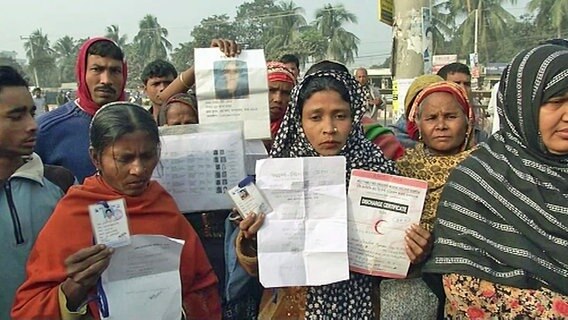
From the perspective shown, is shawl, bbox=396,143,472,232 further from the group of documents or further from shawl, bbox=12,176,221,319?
shawl, bbox=12,176,221,319

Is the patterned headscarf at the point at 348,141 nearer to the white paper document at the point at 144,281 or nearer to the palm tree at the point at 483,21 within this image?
the white paper document at the point at 144,281

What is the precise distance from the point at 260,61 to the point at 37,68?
234ft

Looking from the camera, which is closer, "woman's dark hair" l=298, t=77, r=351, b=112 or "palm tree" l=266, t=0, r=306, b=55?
"woman's dark hair" l=298, t=77, r=351, b=112

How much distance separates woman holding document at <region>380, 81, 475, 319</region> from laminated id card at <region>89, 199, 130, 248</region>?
1.01m

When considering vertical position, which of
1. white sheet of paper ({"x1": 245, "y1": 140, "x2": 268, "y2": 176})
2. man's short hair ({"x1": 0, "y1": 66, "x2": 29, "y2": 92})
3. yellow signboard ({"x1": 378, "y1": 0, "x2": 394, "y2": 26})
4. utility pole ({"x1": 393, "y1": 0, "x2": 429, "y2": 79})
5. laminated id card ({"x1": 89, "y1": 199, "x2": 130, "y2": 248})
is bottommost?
laminated id card ({"x1": 89, "y1": 199, "x2": 130, "y2": 248})

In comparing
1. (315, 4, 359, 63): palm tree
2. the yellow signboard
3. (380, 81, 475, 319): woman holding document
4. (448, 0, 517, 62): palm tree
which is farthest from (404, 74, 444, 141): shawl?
(315, 4, 359, 63): palm tree

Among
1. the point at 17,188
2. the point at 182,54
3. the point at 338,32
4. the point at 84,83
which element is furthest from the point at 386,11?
the point at 182,54

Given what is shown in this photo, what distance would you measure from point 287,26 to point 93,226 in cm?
6096

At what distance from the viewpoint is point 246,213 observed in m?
2.07

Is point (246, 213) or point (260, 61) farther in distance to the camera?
point (260, 61)

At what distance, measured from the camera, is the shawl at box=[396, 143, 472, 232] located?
2.23 meters

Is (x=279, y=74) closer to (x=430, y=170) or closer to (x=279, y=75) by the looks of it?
(x=279, y=75)

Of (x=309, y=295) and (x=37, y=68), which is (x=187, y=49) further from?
(x=309, y=295)

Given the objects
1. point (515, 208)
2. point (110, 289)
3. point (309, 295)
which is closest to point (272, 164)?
point (309, 295)
